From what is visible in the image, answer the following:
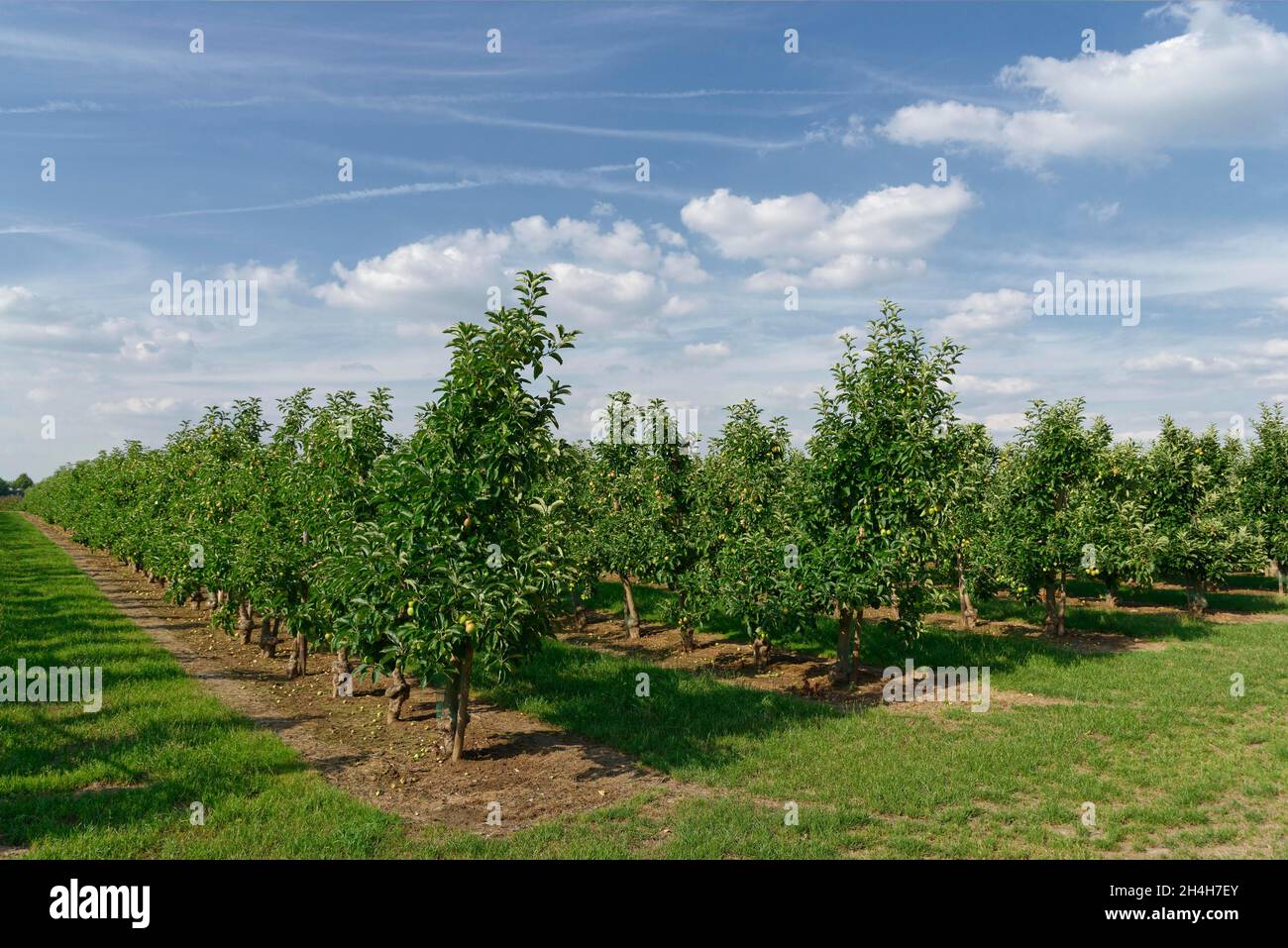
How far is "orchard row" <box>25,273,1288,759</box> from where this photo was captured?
10438 mm

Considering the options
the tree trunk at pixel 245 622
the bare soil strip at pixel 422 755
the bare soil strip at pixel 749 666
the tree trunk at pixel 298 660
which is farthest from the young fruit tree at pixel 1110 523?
the tree trunk at pixel 245 622

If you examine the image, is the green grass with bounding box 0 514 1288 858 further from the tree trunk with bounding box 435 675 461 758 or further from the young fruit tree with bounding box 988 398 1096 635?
the young fruit tree with bounding box 988 398 1096 635

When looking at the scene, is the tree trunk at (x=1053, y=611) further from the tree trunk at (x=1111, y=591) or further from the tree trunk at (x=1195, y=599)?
the tree trunk at (x=1195, y=599)

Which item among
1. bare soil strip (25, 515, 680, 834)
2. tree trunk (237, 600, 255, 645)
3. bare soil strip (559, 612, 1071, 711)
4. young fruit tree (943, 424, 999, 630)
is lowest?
bare soil strip (559, 612, 1071, 711)

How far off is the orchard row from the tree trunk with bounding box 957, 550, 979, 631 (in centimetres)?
22

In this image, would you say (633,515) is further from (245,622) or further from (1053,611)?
(1053,611)

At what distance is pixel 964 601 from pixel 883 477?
11151 mm

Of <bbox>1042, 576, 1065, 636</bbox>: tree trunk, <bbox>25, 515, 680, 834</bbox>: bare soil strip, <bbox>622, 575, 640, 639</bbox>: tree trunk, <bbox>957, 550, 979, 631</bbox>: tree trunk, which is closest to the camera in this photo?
<bbox>25, 515, 680, 834</bbox>: bare soil strip

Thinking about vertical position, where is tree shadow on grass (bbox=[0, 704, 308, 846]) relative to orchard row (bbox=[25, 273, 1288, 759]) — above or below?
below

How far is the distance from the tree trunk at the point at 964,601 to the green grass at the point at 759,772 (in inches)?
239

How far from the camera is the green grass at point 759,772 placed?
8.18 m

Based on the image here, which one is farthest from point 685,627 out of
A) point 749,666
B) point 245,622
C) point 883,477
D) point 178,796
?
point 178,796

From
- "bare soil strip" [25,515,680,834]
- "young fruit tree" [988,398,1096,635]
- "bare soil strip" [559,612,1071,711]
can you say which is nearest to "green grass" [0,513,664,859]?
"bare soil strip" [25,515,680,834]

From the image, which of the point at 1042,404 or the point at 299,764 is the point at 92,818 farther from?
the point at 1042,404
